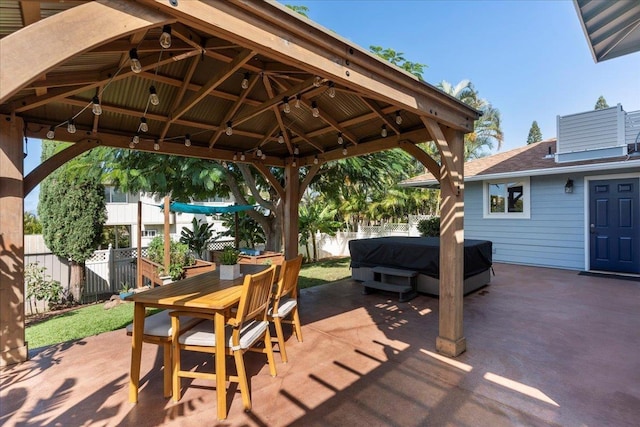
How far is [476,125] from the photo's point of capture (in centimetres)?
2033

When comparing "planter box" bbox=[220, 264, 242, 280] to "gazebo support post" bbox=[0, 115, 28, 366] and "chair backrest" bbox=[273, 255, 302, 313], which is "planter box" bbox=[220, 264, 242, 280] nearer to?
"chair backrest" bbox=[273, 255, 302, 313]

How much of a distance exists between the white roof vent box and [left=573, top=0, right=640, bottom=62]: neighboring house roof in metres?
4.20

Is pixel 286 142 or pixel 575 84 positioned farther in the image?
pixel 575 84

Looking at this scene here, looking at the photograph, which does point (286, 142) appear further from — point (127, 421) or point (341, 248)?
point (341, 248)

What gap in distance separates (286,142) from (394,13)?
7909 mm

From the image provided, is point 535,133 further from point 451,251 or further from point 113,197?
point 113,197

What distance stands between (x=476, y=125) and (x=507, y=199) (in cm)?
1295

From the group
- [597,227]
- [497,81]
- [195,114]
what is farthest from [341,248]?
[497,81]

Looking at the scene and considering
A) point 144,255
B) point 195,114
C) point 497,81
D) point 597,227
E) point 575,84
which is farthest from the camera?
point 497,81

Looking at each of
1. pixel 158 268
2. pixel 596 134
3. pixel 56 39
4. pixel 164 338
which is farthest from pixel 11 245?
pixel 596 134

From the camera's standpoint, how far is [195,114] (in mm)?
4398

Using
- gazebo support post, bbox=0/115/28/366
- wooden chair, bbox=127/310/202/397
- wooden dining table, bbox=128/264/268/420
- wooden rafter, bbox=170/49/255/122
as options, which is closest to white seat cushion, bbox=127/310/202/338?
wooden chair, bbox=127/310/202/397

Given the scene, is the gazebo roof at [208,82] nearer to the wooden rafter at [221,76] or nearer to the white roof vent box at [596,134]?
the wooden rafter at [221,76]

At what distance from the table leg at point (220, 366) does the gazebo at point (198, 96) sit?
75.2 inches
